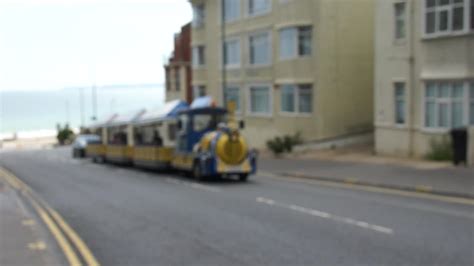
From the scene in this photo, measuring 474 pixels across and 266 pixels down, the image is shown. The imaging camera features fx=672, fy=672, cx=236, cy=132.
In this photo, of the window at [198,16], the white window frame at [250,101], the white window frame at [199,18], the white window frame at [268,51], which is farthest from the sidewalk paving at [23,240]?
the window at [198,16]

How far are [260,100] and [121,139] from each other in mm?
8869

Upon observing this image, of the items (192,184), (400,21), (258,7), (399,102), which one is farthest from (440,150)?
(258,7)

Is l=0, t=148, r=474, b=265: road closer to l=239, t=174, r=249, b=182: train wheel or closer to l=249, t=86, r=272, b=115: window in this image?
l=239, t=174, r=249, b=182: train wheel

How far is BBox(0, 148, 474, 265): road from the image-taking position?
32.6 ft

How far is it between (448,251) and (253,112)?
3027 centimetres

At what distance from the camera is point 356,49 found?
113ft

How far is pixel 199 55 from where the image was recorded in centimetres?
4569

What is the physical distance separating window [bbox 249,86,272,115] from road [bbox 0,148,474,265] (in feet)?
57.6

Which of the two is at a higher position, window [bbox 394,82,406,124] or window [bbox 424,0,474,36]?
window [bbox 424,0,474,36]

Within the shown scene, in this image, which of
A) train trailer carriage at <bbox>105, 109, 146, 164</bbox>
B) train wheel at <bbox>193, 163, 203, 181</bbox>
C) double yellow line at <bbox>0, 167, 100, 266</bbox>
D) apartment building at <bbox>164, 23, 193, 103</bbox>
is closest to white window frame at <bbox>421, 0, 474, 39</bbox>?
train wheel at <bbox>193, 163, 203, 181</bbox>

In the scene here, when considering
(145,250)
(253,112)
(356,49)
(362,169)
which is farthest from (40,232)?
(253,112)

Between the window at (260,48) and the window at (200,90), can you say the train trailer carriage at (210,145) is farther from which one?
the window at (200,90)

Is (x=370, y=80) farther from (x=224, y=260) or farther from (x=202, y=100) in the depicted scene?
(x=224, y=260)

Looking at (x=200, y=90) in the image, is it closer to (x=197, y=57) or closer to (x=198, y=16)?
(x=197, y=57)
